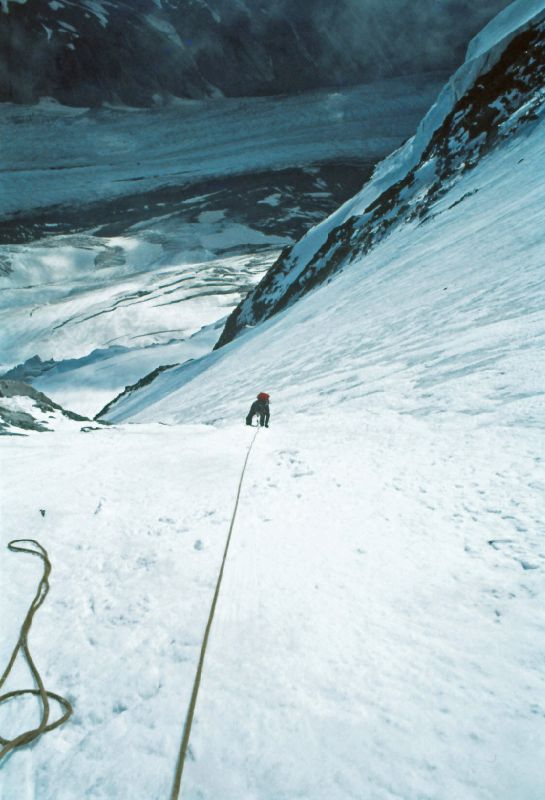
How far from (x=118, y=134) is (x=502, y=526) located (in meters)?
119

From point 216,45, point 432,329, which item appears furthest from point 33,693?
point 216,45

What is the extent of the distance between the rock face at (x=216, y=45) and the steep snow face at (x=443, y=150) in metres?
106

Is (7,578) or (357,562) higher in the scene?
(357,562)

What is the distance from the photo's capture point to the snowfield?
172 centimetres

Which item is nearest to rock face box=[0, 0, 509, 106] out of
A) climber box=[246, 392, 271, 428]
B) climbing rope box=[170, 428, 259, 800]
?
climber box=[246, 392, 271, 428]

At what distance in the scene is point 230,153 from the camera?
312 feet

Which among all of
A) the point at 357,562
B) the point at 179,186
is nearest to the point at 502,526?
the point at 357,562

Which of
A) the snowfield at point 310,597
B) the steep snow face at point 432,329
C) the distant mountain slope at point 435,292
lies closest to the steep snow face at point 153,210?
the distant mountain slope at point 435,292

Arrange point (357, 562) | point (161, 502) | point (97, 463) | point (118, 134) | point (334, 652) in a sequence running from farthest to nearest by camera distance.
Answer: point (118, 134)
point (97, 463)
point (161, 502)
point (357, 562)
point (334, 652)

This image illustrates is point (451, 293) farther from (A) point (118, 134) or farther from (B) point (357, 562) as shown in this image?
(A) point (118, 134)

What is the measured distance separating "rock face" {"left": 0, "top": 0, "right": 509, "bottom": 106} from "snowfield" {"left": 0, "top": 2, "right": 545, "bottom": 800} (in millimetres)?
126138

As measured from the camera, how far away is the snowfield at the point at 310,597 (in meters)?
1.72

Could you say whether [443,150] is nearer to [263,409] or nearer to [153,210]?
[263,409]

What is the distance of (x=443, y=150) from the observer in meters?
19.5
